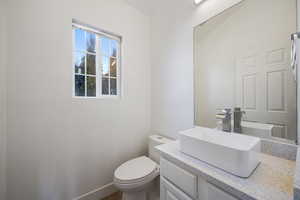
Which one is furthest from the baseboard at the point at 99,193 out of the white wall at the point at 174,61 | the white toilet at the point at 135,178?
the white wall at the point at 174,61

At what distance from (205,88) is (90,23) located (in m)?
1.38

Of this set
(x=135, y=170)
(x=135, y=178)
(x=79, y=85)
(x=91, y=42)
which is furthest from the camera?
(x=91, y=42)

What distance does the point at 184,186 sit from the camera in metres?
0.76

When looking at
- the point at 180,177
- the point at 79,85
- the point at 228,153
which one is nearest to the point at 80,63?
the point at 79,85

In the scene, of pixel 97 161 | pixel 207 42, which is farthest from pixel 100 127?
pixel 207 42

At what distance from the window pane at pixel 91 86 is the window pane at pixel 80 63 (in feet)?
0.36

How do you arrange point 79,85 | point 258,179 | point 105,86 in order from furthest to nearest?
point 105,86 → point 79,85 → point 258,179

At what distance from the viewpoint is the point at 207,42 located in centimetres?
124

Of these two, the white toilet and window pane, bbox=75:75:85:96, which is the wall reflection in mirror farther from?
window pane, bbox=75:75:85:96

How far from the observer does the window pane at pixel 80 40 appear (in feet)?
4.71

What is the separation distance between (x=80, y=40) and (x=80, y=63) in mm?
254

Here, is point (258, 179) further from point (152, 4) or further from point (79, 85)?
point (152, 4)

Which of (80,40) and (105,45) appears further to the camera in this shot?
(105,45)

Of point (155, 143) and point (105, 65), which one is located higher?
point (105, 65)
